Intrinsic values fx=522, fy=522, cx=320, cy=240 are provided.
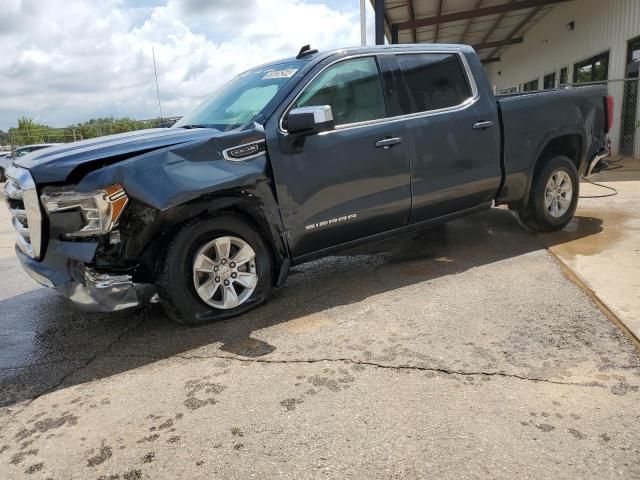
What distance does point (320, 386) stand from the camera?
2934 mm

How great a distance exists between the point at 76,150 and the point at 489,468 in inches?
128

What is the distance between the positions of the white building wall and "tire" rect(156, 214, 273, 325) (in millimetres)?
12763

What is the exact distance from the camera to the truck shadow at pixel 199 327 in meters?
3.42

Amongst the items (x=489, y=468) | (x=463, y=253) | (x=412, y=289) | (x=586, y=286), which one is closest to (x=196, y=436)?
(x=489, y=468)

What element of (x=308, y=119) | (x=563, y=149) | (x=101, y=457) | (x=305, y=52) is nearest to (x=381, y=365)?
(x=101, y=457)

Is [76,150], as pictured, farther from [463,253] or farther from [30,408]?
[463,253]

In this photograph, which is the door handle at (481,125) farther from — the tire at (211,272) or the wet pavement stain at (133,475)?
the wet pavement stain at (133,475)

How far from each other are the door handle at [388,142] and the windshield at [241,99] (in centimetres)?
90

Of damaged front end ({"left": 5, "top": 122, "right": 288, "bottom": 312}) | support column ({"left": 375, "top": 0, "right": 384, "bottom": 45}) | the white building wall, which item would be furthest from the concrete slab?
support column ({"left": 375, "top": 0, "right": 384, "bottom": 45})

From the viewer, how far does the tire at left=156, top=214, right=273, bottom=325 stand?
362 centimetres

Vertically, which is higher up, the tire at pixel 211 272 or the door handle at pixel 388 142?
the door handle at pixel 388 142

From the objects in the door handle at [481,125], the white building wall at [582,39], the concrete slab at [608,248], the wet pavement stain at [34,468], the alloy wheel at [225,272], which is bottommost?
the wet pavement stain at [34,468]

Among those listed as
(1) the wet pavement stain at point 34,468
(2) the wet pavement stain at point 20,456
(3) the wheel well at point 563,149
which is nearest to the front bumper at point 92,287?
(2) the wet pavement stain at point 20,456

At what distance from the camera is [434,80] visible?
16.0ft
